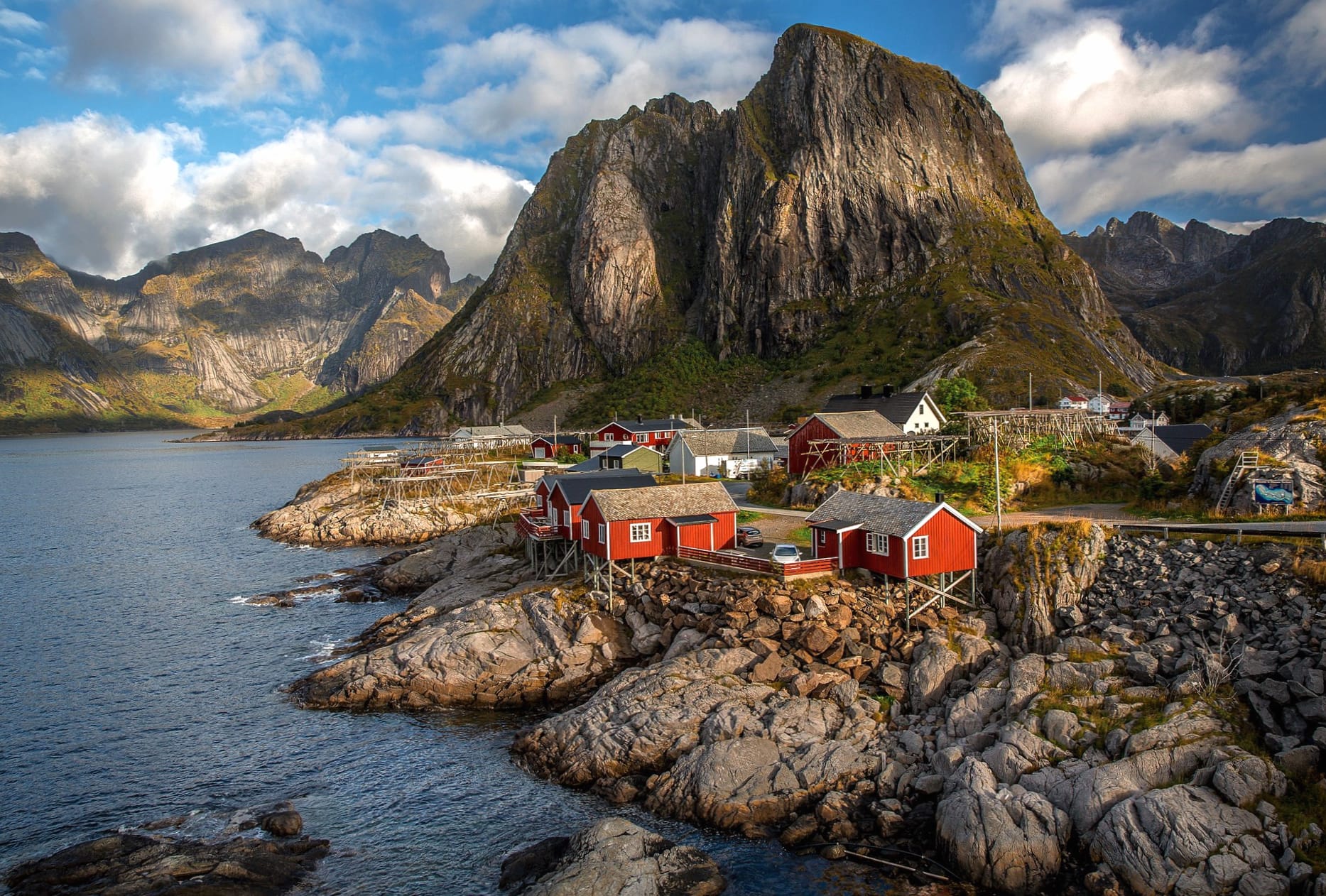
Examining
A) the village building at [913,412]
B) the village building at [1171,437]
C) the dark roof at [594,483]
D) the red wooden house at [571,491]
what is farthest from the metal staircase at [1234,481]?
the village building at [913,412]

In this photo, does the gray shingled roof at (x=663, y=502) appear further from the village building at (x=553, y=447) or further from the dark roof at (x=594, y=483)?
the village building at (x=553, y=447)

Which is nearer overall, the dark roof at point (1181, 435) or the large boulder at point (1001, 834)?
the large boulder at point (1001, 834)

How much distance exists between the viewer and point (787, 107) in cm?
19750

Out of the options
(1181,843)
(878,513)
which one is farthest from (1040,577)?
(1181,843)

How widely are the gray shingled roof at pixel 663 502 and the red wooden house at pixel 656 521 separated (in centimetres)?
4

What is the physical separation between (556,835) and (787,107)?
201453 millimetres

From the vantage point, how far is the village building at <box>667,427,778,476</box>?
77.3m

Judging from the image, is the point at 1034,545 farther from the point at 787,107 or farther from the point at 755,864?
the point at 787,107

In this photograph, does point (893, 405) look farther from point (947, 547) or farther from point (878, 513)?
point (947, 547)

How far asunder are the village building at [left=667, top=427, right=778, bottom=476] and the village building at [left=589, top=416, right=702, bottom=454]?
65.4 feet

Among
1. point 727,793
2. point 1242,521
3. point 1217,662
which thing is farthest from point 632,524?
point 1242,521

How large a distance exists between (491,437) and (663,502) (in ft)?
285

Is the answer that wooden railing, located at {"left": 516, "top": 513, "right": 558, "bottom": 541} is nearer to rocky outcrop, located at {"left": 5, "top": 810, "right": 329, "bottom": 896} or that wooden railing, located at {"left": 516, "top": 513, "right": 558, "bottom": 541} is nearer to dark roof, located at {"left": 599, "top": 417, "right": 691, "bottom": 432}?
rocky outcrop, located at {"left": 5, "top": 810, "right": 329, "bottom": 896}

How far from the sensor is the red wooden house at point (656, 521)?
41.0 m
